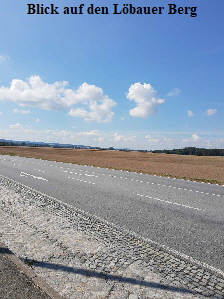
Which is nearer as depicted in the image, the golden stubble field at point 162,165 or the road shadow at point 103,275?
the road shadow at point 103,275

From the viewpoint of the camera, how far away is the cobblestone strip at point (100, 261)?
3781mm

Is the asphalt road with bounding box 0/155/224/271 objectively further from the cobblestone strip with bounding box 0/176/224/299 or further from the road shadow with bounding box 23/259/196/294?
the road shadow with bounding box 23/259/196/294

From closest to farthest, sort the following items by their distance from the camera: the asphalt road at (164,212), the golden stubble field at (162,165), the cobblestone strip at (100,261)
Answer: the cobblestone strip at (100,261)
the asphalt road at (164,212)
the golden stubble field at (162,165)

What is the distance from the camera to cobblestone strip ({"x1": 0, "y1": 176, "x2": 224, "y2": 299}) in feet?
12.4

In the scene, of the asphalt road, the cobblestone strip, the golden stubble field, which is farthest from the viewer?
the golden stubble field

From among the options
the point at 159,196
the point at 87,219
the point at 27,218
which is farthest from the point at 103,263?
the point at 159,196

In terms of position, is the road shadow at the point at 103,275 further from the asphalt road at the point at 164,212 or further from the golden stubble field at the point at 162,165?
the golden stubble field at the point at 162,165

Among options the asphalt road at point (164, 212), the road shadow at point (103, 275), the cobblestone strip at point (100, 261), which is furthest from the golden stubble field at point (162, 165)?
the road shadow at point (103, 275)

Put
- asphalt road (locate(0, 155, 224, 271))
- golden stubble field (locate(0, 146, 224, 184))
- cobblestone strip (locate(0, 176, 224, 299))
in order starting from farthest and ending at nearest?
golden stubble field (locate(0, 146, 224, 184)) → asphalt road (locate(0, 155, 224, 271)) → cobblestone strip (locate(0, 176, 224, 299))

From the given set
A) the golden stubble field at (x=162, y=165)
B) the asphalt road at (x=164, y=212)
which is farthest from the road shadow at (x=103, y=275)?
the golden stubble field at (x=162, y=165)

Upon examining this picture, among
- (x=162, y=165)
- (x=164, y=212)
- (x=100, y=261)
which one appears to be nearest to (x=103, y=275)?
(x=100, y=261)

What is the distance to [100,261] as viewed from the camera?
15.1ft

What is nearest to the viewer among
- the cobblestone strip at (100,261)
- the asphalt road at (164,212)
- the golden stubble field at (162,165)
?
the cobblestone strip at (100,261)

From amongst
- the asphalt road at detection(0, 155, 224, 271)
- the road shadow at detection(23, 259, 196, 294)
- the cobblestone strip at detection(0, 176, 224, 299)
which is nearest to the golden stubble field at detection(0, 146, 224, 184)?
the asphalt road at detection(0, 155, 224, 271)
